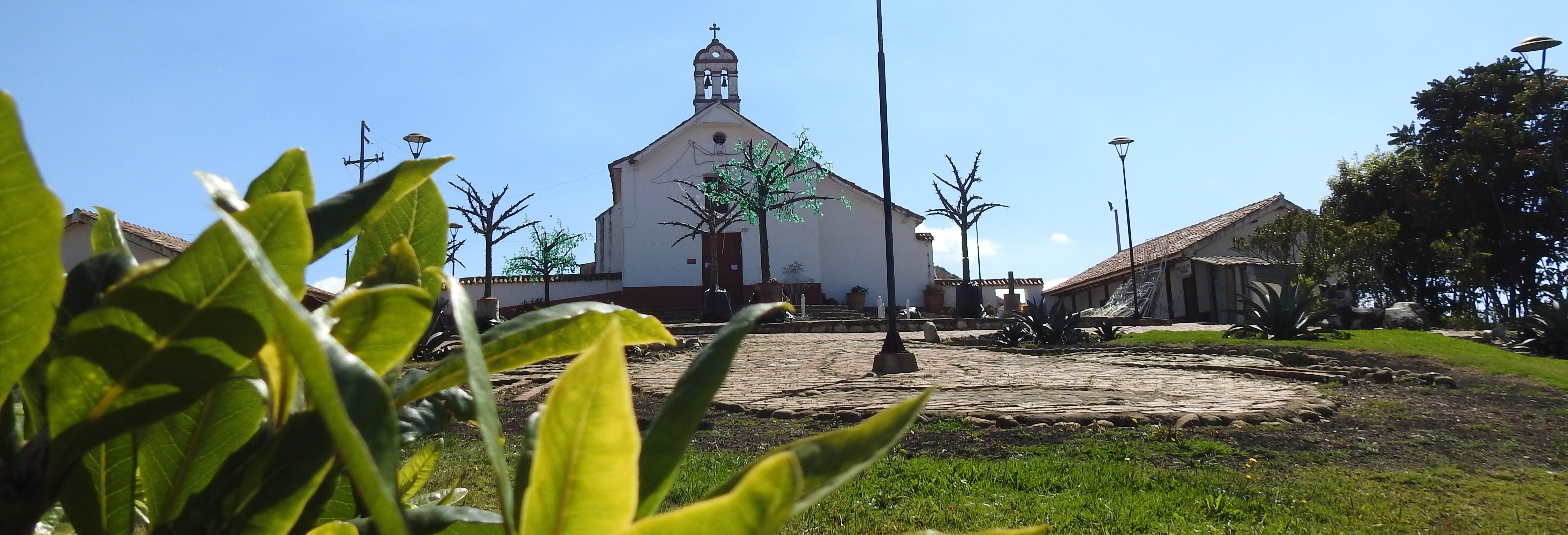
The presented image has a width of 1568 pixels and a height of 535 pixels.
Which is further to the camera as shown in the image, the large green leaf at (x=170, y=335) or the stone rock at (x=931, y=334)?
the stone rock at (x=931, y=334)

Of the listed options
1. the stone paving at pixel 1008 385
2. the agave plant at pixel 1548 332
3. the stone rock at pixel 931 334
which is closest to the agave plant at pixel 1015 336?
the stone rock at pixel 931 334

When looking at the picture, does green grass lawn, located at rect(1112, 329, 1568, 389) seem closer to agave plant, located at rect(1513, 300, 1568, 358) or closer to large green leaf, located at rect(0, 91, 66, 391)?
agave plant, located at rect(1513, 300, 1568, 358)

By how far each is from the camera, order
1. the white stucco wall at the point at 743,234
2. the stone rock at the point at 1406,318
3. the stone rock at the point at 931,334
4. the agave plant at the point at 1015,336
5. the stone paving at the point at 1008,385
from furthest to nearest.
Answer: the white stucco wall at the point at 743,234, the stone rock at the point at 1406,318, the stone rock at the point at 931,334, the agave plant at the point at 1015,336, the stone paving at the point at 1008,385

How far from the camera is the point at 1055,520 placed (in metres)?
3.07

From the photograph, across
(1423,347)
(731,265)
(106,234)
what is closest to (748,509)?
(106,234)

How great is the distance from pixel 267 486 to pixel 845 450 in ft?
0.97

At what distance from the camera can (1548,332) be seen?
10.0m

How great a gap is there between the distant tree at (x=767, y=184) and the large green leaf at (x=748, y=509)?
77.3ft

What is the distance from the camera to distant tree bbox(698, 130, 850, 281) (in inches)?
1000

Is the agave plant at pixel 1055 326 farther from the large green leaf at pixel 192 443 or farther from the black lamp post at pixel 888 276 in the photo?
the large green leaf at pixel 192 443

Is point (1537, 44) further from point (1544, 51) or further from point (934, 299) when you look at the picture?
point (934, 299)

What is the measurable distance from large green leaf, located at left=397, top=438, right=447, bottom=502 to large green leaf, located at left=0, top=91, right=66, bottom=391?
365 mm

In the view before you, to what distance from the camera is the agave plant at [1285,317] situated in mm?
12016

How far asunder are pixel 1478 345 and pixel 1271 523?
32.3ft
